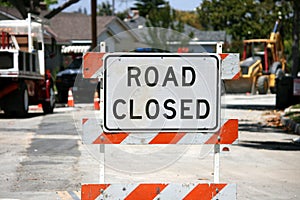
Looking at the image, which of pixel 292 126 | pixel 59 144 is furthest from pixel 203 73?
pixel 292 126

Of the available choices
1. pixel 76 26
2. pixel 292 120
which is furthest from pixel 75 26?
pixel 292 120

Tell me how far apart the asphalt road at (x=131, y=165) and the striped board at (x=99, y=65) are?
13.6 inches

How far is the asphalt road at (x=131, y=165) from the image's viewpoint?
30.0 ft

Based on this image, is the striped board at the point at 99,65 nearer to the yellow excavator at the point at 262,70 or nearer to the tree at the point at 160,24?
the tree at the point at 160,24

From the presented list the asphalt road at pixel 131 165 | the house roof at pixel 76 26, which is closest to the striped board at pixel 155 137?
the asphalt road at pixel 131 165

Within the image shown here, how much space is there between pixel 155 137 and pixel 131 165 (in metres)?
3.60

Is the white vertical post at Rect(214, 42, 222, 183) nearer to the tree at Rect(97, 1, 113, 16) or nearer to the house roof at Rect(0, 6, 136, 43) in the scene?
the house roof at Rect(0, 6, 136, 43)

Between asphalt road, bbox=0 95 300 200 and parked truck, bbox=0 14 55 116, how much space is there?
4.19m

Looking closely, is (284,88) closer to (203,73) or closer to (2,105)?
(2,105)

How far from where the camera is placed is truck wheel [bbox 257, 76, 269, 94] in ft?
135

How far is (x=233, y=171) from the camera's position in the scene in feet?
36.9

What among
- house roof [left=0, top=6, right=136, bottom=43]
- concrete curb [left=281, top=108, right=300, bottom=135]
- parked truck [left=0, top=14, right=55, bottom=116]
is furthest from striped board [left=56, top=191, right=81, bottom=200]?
house roof [left=0, top=6, right=136, bottom=43]

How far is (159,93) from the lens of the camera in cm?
639

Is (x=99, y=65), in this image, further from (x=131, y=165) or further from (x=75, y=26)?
(x=75, y=26)
